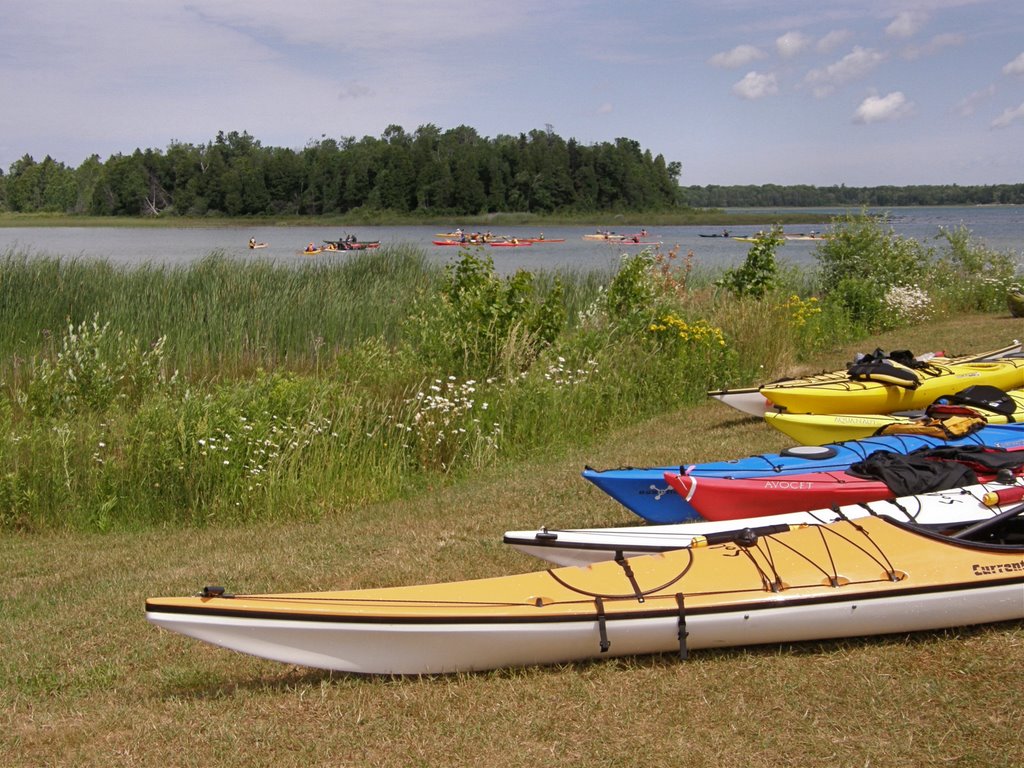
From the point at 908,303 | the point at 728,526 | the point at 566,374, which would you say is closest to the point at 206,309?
the point at 566,374

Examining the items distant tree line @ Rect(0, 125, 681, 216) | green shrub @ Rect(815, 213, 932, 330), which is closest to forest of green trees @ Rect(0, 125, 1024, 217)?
distant tree line @ Rect(0, 125, 681, 216)

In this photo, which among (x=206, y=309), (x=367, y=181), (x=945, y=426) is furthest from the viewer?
(x=367, y=181)

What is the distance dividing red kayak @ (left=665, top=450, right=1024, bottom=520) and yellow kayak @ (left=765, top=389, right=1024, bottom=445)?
5.73ft

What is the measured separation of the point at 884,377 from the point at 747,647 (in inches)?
185

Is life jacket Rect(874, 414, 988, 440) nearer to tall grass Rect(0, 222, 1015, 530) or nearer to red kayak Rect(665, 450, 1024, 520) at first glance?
red kayak Rect(665, 450, 1024, 520)

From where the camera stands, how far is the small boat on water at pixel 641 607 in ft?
12.8

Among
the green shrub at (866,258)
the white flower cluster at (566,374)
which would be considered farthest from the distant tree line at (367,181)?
the white flower cluster at (566,374)

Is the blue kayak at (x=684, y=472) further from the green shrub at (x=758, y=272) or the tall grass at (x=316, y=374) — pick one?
the green shrub at (x=758, y=272)

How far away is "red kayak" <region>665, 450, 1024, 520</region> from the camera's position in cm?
579

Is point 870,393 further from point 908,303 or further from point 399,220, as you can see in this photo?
point 399,220

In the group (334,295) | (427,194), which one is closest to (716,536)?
(334,295)

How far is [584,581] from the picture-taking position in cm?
437

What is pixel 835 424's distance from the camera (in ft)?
25.2

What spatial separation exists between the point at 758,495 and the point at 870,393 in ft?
9.96
